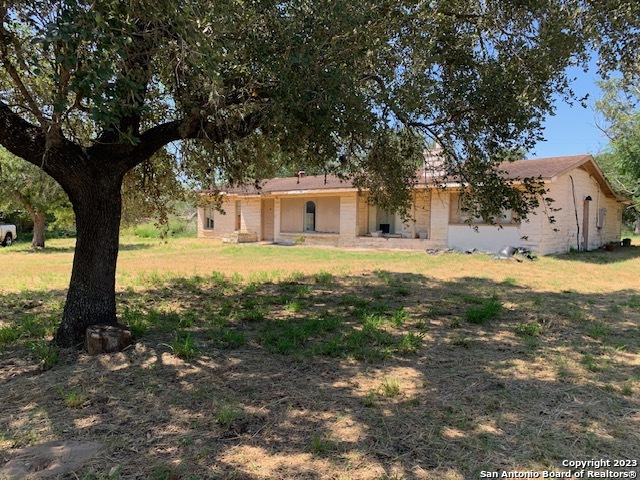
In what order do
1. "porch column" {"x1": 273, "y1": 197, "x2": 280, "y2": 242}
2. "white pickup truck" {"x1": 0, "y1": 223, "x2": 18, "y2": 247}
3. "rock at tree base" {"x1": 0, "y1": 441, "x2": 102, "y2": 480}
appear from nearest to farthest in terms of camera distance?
"rock at tree base" {"x1": 0, "y1": 441, "x2": 102, "y2": 480} → "white pickup truck" {"x1": 0, "y1": 223, "x2": 18, "y2": 247} → "porch column" {"x1": 273, "y1": 197, "x2": 280, "y2": 242}

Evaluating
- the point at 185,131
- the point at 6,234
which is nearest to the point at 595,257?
the point at 185,131

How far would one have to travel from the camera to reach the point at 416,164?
7.98 metres

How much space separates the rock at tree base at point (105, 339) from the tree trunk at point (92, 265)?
0.26m

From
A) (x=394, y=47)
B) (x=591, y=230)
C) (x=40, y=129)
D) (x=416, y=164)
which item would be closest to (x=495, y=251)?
(x=591, y=230)

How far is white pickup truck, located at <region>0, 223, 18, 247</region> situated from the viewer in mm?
23078

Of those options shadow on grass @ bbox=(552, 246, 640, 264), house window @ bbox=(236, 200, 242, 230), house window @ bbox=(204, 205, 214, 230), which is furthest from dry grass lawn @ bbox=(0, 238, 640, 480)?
house window @ bbox=(204, 205, 214, 230)

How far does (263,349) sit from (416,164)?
15.4 ft

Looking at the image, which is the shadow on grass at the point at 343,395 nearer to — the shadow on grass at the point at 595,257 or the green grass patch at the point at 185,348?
the green grass patch at the point at 185,348

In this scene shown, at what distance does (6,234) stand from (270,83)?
2507cm

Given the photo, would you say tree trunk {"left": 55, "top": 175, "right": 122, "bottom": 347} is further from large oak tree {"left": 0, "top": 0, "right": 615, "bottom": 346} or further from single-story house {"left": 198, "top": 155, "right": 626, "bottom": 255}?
single-story house {"left": 198, "top": 155, "right": 626, "bottom": 255}

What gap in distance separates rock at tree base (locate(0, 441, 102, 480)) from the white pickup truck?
25219 mm

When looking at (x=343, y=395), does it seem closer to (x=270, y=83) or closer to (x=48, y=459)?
(x=48, y=459)

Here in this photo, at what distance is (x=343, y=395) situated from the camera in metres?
3.81

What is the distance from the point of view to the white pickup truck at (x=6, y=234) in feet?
75.7
